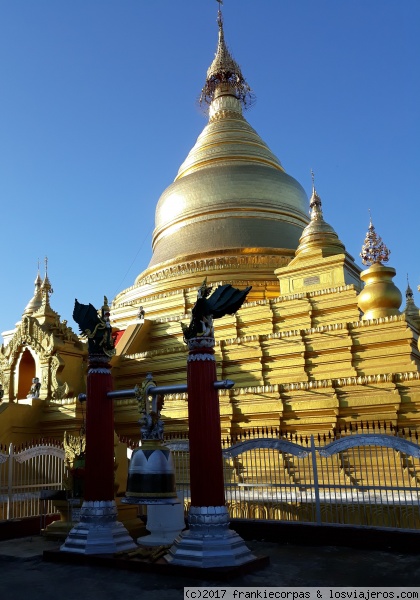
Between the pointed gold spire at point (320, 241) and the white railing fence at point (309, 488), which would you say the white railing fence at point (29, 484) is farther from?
the pointed gold spire at point (320, 241)

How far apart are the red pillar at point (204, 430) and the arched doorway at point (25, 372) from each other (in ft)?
50.5

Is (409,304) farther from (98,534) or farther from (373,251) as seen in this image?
(98,534)

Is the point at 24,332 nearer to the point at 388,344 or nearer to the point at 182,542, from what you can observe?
the point at 388,344

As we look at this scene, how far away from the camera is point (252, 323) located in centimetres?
2016

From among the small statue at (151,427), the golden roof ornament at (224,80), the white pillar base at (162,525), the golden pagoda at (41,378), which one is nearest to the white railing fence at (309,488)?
the white pillar base at (162,525)

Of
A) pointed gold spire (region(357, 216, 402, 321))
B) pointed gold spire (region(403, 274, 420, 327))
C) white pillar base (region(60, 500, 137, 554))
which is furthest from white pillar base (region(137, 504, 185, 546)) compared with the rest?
pointed gold spire (region(403, 274, 420, 327))

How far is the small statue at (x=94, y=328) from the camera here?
8375 millimetres

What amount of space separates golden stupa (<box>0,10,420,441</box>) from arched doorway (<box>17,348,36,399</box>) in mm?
72

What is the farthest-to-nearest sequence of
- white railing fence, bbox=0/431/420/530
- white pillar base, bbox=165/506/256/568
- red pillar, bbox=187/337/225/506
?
white railing fence, bbox=0/431/420/530
red pillar, bbox=187/337/225/506
white pillar base, bbox=165/506/256/568

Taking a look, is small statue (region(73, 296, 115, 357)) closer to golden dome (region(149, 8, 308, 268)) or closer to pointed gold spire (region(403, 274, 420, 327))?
golden dome (region(149, 8, 308, 268))

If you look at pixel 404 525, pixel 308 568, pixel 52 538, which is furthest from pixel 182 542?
pixel 404 525

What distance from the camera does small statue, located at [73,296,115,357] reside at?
8375 mm

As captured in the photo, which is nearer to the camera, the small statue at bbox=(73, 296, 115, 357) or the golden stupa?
the small statue at bbox=(73, 296, 115, 357)

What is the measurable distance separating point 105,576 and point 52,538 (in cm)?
315
